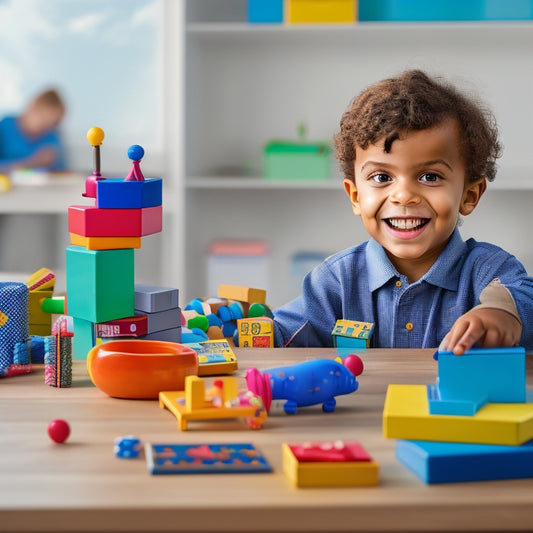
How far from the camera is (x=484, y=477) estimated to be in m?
0.58

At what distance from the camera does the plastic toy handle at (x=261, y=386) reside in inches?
29.4

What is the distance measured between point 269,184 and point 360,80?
600 millimetres

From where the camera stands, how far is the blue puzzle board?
1.92 feet

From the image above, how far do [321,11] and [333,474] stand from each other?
7.73 feet

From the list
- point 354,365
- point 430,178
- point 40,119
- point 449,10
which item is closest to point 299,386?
point 354,365

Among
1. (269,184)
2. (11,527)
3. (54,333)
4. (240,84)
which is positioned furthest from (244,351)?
(240,84)

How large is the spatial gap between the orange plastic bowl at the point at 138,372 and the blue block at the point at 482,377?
10.1 inches

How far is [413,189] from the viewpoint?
122 centimetres

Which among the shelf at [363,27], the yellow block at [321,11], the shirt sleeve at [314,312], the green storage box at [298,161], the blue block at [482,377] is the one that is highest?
the yellow block at [321,11]

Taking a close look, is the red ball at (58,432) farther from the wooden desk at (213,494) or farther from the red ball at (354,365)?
the red ball at (354,365)

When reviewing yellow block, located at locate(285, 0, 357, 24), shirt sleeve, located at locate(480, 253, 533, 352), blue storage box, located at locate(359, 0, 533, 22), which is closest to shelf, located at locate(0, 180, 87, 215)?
yellow block, located at locate(285, 0, 357, 24)

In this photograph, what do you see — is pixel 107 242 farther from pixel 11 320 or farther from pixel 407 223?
pixel 407 223

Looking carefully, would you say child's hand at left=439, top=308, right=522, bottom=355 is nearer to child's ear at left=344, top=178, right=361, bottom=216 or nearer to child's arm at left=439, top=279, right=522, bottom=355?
child's arm at left=439, top=279, right=522, bottom=355

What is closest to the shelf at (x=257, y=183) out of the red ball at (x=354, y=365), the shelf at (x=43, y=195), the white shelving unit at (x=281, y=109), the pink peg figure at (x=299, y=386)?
the white shelving unit at (x=281, y=109)
